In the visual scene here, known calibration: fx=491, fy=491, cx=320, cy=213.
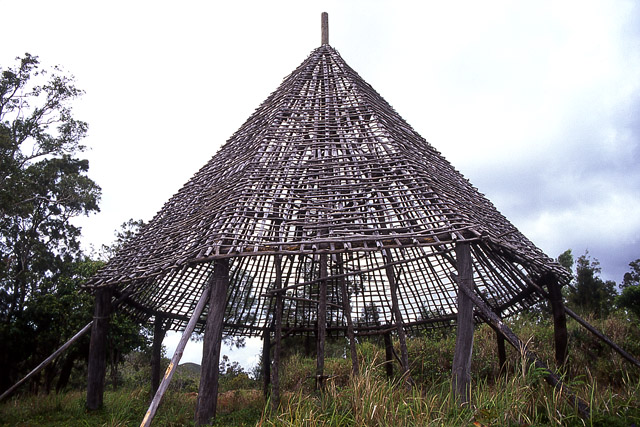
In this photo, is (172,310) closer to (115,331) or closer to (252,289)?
(252,289)

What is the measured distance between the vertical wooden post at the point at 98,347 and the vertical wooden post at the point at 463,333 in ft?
16.0

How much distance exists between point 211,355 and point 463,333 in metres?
2.60

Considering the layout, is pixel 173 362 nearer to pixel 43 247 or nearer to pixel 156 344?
pixel 156 344

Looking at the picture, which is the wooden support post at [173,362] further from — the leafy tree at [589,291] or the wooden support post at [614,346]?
the leafy tree at [589,291]

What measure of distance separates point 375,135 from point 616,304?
13.9 m

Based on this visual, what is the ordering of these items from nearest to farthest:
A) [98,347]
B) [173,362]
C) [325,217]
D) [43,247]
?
[173,362], [325,217], [98,347], [43,247]

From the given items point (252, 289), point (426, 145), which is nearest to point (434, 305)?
point (426, 145)

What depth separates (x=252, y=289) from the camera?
10.2 metres

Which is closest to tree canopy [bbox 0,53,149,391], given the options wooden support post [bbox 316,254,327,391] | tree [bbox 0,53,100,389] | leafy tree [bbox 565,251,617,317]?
tree [bbox 0,53,100,389]

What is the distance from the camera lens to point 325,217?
18.2ft

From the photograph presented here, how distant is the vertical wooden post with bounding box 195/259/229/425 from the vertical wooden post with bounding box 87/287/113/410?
266 cm

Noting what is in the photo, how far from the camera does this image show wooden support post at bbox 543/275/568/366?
6629 mm

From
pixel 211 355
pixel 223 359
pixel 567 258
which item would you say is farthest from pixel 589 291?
pixel 211 355

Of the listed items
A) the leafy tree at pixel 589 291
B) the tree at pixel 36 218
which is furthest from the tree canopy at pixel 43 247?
the leafy tree at pixel 589 291
